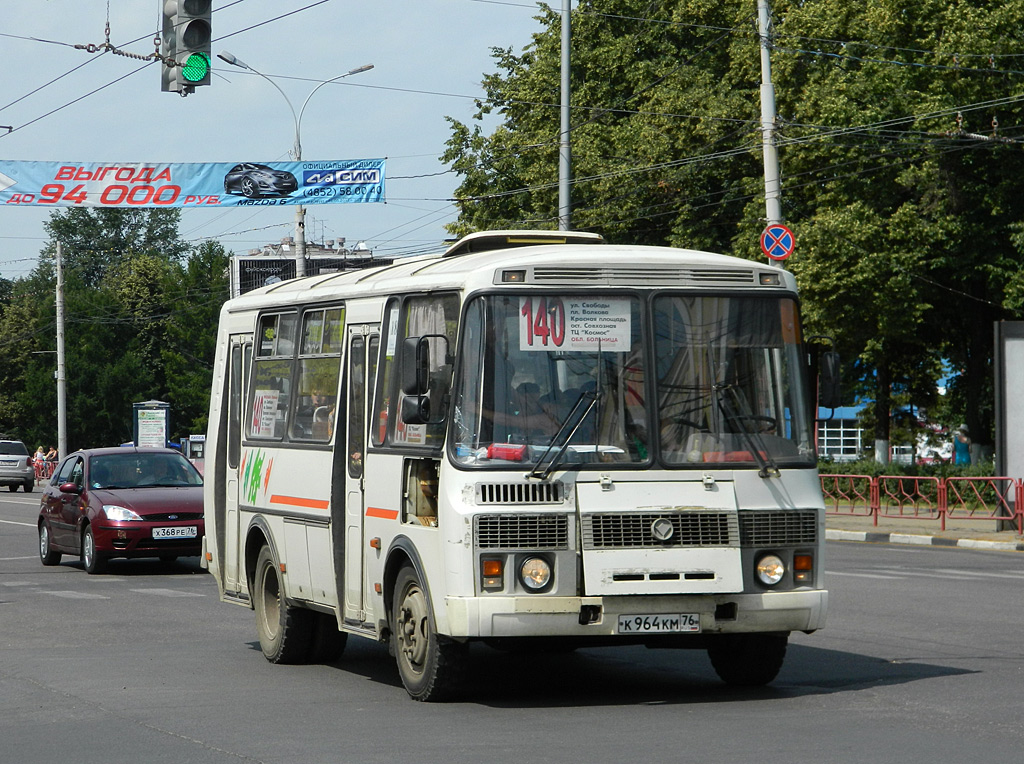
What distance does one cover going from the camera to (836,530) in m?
28.5

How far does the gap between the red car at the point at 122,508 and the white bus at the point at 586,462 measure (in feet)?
34.7

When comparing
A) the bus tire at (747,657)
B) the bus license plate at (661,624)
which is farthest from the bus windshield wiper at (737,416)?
the bus tire at (747,657)

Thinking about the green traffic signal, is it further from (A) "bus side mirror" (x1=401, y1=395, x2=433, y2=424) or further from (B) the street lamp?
(B) the street lamp

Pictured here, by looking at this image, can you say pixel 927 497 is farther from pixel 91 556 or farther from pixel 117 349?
pixel 117 349

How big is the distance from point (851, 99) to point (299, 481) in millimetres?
28820

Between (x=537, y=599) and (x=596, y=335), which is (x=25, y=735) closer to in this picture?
(x=537, y=599)

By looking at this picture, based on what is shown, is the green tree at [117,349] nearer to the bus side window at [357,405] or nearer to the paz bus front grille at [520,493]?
the bus side window at [357,405]

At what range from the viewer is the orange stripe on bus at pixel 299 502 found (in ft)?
36.7

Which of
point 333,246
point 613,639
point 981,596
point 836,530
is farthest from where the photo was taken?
point 333,246

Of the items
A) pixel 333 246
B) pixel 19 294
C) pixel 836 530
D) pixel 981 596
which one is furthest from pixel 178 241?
pixel 981 596

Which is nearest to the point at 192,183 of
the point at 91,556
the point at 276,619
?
the point at 91,556

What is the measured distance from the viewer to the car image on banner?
36562 millimetres

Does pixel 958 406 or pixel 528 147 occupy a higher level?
pixel 528 147

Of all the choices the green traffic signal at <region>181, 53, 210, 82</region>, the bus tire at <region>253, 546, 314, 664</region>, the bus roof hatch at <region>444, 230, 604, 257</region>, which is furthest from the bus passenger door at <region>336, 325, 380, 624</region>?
the green traffic signal at <region>181, 53, 210, 82</region>
